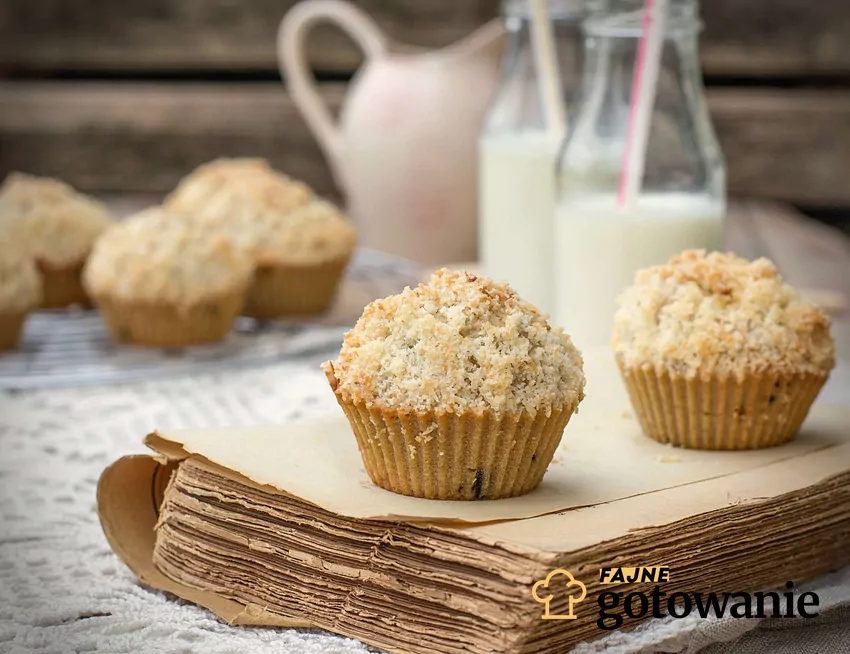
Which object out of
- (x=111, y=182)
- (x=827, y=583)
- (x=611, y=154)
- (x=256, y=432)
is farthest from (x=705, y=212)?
(x=111, y=182)

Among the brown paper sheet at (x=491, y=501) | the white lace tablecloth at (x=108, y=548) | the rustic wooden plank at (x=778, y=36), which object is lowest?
the white lace tablecloth at (x=108, y=548)

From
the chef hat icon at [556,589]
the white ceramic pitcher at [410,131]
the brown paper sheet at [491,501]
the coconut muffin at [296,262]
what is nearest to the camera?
the chef hat icon at [556,589]

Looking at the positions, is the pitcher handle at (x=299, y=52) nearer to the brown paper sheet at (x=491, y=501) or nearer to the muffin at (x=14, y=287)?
the muffin at (x=14, y=287)

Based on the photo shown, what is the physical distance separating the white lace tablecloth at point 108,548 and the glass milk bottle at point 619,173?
1.19 feet

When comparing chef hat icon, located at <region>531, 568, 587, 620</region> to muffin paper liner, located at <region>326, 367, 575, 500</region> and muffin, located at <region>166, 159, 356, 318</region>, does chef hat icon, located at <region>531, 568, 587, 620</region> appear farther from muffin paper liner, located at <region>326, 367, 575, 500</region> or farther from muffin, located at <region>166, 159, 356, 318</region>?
muffin, located at <region>166, 159, 356, 318</region>

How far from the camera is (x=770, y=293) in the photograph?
1171mm

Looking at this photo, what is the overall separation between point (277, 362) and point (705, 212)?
1.96 feet

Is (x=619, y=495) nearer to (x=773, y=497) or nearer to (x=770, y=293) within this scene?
(x=773, y=497)

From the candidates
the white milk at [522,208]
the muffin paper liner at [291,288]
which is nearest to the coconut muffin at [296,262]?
the muffin paper liner at [291,288]

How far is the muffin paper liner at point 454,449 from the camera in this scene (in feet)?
3.22

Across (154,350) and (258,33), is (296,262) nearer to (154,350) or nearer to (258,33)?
(154,350)

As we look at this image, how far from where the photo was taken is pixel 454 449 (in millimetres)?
990

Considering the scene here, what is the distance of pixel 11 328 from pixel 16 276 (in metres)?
0.07

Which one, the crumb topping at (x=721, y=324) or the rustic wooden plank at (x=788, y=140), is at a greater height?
the crumb topping at (x=721, y=324)
